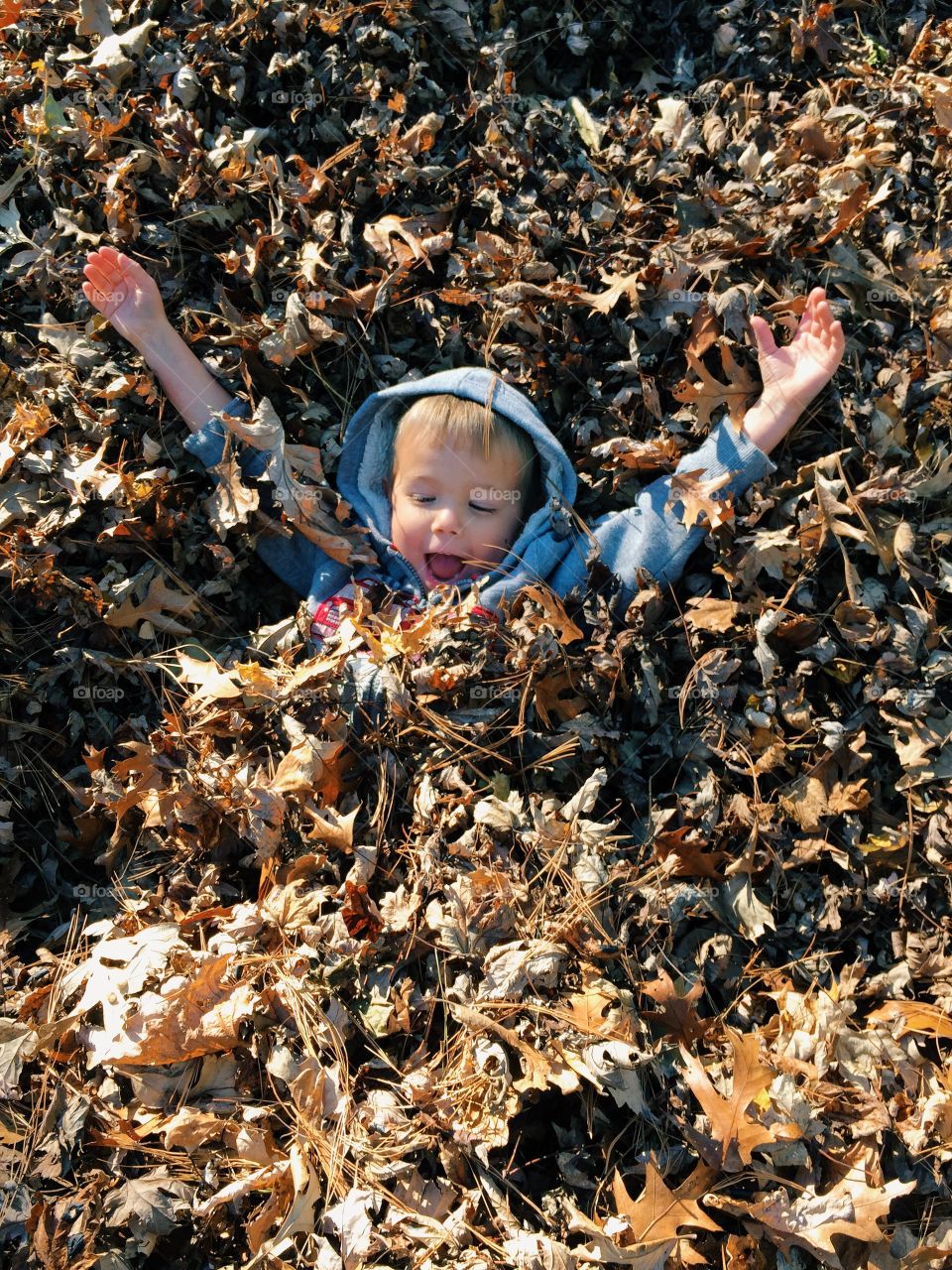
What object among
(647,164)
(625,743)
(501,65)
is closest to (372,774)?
(625,743)

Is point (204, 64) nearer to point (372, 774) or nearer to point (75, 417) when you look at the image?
point (75, 417)

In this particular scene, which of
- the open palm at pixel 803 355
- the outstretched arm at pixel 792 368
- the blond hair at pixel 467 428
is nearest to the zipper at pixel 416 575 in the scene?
the blond hair at pixel 467 428

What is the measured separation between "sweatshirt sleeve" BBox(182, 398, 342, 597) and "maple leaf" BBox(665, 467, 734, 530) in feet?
4.38

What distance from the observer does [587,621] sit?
3711 millimetres

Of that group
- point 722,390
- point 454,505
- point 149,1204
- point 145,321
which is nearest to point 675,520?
point 722,390

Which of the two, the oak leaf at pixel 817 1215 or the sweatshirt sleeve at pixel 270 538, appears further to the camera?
the sweatshirt sleeve at pixel 270 538

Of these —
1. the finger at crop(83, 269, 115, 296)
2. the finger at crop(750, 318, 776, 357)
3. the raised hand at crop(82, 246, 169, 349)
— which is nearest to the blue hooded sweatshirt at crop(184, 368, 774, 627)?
the finger at crop(750, 318, 776, 357)

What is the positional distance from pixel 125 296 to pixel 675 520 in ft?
7.55

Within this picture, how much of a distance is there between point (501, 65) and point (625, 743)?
3.06 metres

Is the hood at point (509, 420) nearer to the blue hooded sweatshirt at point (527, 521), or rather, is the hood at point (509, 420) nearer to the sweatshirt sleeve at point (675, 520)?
the blue hooded sweatshirt at point (527, 521)

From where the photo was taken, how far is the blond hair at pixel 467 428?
155 inches

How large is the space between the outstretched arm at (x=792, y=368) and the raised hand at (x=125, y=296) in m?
2.30

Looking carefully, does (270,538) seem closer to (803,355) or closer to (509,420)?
(509,420)

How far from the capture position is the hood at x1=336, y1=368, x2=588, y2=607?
13.0 ft
